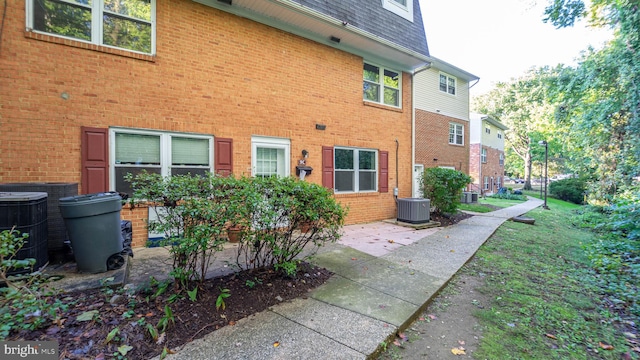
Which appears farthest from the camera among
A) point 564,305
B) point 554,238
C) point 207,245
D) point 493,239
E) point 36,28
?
point 554,238

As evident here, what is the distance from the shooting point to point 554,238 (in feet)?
27.6

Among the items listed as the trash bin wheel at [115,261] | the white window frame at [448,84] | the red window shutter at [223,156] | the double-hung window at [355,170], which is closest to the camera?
the trash bin wheel at [115,261]

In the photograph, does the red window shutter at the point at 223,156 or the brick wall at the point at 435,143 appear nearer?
the red window shutter at the point at 223,156

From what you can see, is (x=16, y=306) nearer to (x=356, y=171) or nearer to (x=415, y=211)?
(x=356, y=171)

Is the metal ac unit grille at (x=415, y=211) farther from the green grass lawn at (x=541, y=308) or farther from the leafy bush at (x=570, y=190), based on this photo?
the leafy bush at (x=570, y=190)

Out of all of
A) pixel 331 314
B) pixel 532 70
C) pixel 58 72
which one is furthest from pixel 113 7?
pixel 532 70

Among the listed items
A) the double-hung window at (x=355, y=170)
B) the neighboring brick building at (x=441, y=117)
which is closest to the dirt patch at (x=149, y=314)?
the double-hung window at (x=355, y=170)

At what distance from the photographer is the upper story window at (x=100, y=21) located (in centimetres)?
464

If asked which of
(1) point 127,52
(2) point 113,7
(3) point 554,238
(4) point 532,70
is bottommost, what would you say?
(3) point 554,238

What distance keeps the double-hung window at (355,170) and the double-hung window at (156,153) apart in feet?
12.6

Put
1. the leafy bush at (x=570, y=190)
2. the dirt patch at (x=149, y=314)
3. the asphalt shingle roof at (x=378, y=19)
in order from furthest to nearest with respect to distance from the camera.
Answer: the leafy bush at (x=570, y=190) < the asphalt shingle roof at (x=378, y=19) < the dirt patch at (x=149, y=314)

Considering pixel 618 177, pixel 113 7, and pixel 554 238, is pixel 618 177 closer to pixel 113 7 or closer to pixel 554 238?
pixel 554 238

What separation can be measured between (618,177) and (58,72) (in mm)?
19725

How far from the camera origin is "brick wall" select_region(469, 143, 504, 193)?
900 inches
